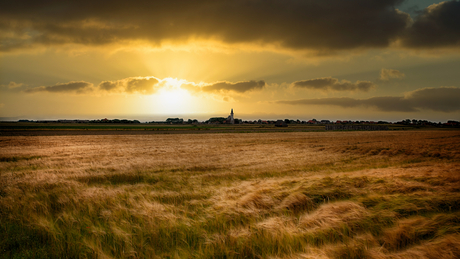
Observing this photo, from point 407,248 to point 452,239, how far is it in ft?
1.96

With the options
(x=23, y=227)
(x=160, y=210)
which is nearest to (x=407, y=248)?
(x=160, y=210)

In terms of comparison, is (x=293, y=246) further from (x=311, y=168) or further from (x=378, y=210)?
(x=311, y=168)

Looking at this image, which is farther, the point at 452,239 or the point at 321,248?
the point at 321,248

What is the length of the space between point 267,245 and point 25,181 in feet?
33.8

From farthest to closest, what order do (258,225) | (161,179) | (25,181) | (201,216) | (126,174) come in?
(126,174)
(161,179)
(25,181)
(201,216)
(258,225)

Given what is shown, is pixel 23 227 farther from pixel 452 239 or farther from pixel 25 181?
pixel 452 239

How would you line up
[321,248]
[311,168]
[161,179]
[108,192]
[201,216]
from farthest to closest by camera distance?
[311,168]
[161,179]
[108,192]
[201,216]
[321,248]

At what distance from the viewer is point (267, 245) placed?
3.75 m

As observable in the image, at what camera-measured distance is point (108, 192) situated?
7031 mm

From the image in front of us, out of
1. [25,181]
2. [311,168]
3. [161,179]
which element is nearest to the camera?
[25,181]

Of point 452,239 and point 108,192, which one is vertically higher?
point 452,239

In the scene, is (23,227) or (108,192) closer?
(23,227)

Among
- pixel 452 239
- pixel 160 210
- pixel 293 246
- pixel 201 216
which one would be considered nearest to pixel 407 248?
pixel 452 239

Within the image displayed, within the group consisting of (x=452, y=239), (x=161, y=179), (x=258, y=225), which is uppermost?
(x=452, y=239)
